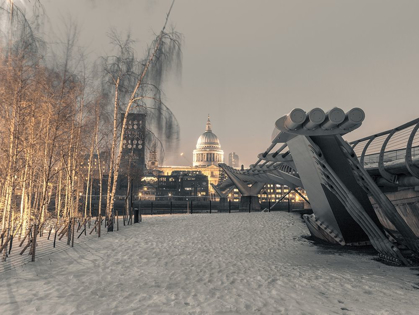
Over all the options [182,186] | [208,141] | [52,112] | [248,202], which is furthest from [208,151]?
[52,112]

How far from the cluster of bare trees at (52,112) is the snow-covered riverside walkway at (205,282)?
101 inches

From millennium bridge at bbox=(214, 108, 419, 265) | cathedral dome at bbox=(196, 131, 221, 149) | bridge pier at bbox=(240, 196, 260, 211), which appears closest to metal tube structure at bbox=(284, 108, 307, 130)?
millennium bridge at bbox=(214, 108, 419, 265)

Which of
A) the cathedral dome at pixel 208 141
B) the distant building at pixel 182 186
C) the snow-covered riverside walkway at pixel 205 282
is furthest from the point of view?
the cathedral dome at pixel 208 141

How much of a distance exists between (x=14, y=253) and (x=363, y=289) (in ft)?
30.7

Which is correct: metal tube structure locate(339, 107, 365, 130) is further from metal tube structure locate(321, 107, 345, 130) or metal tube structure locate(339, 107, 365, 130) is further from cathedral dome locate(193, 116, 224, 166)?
cathedral dome locate(193, 116, 224, 166)

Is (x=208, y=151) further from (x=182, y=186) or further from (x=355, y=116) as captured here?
(x=355, y=116)

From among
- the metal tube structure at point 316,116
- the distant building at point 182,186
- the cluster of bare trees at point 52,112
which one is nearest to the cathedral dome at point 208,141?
the distant building at point 182,186

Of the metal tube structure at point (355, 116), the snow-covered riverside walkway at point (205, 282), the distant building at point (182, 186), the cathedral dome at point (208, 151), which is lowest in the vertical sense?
the snow-covered riverside walkway at point (205, 282)

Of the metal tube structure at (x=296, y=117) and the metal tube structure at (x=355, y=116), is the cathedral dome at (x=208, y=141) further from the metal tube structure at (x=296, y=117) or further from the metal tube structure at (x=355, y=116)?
the metal tube structure at (x=355, y=116)

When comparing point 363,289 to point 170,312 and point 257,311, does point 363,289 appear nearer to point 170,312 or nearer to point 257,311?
point 257,311

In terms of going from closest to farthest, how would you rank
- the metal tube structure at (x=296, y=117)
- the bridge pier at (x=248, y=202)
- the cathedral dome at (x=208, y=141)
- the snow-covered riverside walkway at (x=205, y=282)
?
the snow-covered riverside walkway at (x=205, y=282) → the metal tube structure at (x=296, y=117) → the bridge pier at (x=248, y=202) → the cathedral dome at (x=208, y=141)

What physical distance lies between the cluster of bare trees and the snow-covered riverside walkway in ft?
8.40

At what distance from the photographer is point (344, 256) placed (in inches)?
407

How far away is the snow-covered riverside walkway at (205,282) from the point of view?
5465 millimetres
